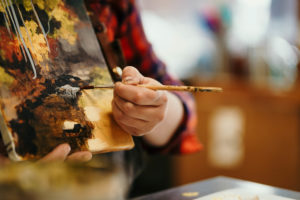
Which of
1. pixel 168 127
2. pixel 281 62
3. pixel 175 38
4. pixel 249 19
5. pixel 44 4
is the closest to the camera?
pixel 44 4

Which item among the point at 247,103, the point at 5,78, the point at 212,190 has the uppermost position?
the point at 5,78

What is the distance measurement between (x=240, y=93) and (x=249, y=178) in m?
0.44

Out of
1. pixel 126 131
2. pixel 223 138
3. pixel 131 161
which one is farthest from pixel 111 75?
pixel 223 138

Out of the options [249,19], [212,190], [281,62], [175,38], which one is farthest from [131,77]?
[175,38]

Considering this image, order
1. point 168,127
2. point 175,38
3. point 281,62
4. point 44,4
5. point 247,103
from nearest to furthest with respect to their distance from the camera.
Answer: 1. point 44,4
2. point 168,127
3. point 247,103
4. point 281,62
5. point 175,38

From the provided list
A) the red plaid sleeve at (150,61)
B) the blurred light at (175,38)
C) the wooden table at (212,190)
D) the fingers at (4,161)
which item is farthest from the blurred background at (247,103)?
the fingers at (4,161)

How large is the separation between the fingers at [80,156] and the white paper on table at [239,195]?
17 centimetres

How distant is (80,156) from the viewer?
42 cm

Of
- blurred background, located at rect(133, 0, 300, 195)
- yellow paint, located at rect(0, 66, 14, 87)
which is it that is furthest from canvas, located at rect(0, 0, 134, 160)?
blurred background, located at rect(133, 0, 300, 195)

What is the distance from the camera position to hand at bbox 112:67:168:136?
444 millimetres

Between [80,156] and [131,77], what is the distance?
0.12 meters

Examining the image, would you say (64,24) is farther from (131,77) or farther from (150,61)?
(150,61)

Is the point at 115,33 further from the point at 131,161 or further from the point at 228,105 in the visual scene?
the point at 228,105

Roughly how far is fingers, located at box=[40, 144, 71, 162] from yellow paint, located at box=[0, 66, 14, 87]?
0.28ft
